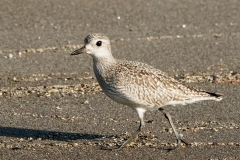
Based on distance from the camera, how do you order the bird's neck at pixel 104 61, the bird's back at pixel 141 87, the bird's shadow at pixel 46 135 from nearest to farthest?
the bird's back at pixel 141 87
the bird's neck at pixel 104 61
the bird's shadow at pixel 46 135

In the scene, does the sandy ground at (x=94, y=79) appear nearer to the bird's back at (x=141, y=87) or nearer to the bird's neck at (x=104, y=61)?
the bird's back at (x=141, y=87)

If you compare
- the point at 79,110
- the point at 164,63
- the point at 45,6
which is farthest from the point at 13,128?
the point at 45,6

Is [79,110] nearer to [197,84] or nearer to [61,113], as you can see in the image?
[61,113]

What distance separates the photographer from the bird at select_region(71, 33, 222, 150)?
980cm

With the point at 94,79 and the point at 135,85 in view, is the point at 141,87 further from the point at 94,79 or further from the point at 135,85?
the point at 94,79

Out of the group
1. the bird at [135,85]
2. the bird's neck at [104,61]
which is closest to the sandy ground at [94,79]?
the bird at [135,85]

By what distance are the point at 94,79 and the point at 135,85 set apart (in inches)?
133

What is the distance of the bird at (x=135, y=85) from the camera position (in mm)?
9797

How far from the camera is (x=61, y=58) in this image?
1469 centimetres

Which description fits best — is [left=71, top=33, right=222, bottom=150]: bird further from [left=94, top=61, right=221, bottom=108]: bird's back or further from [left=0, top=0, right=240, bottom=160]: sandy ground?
[left=0, top=0, right=240, bottom=160]: sandy ground

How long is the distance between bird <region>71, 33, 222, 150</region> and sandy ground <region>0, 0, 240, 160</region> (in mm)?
564

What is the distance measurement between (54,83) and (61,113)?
5.40 ft

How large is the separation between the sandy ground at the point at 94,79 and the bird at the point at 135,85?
0.56 meters

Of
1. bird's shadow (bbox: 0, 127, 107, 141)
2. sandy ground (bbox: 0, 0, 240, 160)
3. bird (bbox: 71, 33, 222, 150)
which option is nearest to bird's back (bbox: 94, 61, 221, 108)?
bird (bbox: 71, 33, 222, 150)
